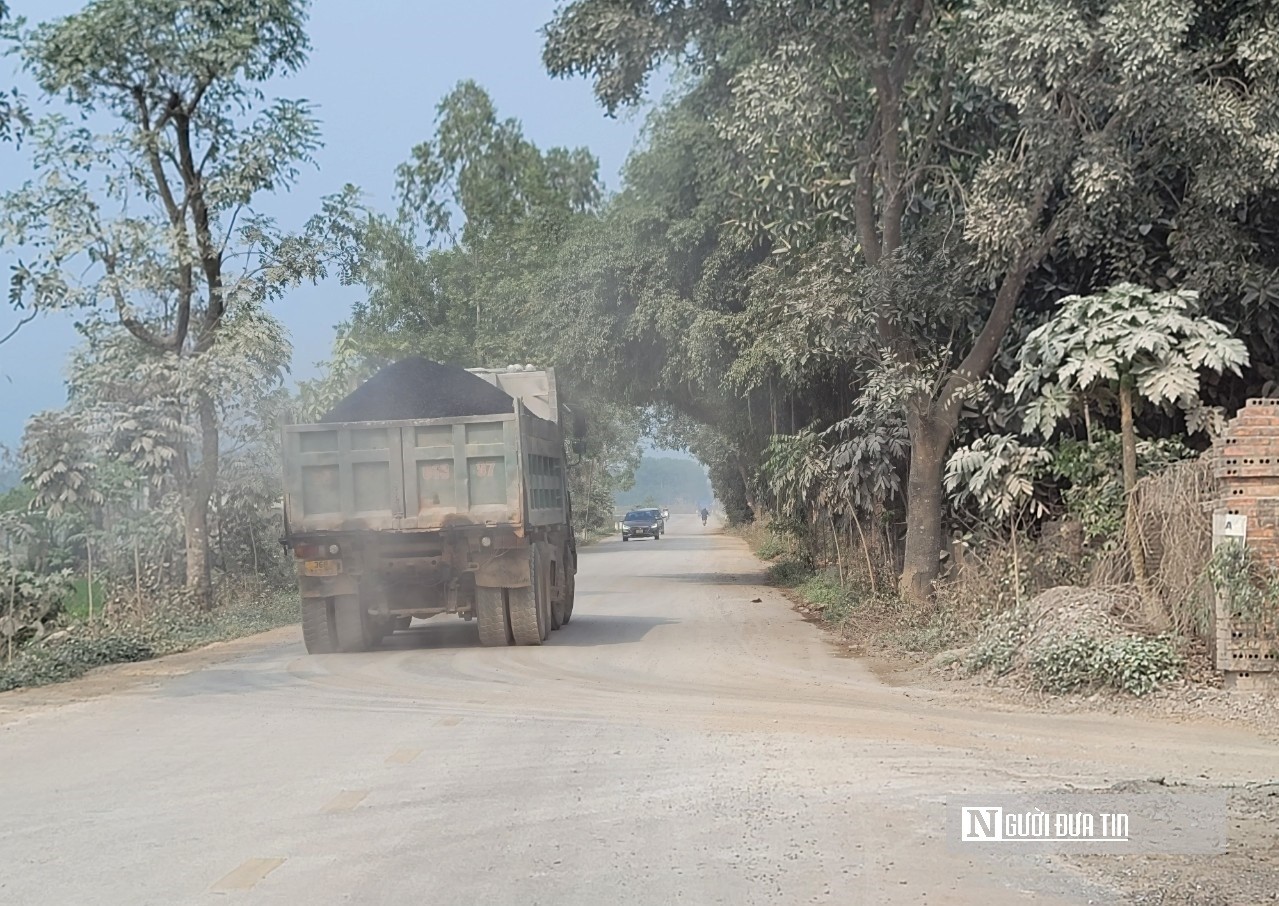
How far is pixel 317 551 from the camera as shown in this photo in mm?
15625

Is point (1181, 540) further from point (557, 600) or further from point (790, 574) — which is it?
point (790, 574)

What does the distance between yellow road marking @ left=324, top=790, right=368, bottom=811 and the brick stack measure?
6759mm

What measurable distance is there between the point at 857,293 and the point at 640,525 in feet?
164

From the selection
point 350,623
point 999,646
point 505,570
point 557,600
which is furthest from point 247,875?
point 557,600

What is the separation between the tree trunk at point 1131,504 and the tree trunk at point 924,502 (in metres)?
Answer: 3.07

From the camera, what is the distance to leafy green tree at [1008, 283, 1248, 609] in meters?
13.1

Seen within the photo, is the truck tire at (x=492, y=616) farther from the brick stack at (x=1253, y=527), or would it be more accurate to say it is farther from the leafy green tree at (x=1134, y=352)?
the brick stack at (x=1253, y=527)

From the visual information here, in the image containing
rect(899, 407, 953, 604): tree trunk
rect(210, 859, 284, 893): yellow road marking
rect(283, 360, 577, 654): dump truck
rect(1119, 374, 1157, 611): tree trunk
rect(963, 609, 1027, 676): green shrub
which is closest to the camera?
rect(210, 859, 284, 893): yellow road marking

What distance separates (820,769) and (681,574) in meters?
25.3

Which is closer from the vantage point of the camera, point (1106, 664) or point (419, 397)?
point (1106, 664)

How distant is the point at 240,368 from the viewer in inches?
846
